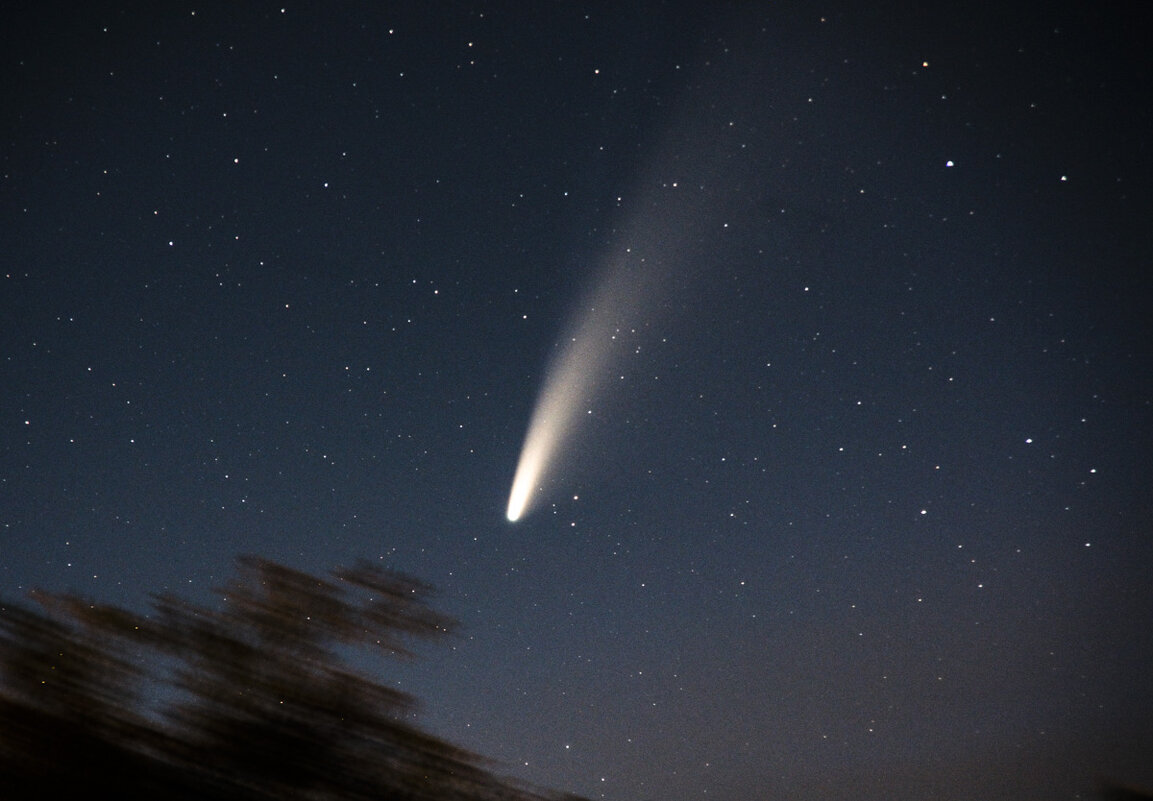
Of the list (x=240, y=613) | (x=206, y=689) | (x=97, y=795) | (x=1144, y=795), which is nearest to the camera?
(x=97, y=795)

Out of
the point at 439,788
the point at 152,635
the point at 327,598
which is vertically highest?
the point at 327,598

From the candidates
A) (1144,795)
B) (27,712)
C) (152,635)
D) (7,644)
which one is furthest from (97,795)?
(1144,795)

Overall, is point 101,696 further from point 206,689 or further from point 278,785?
point 278,785

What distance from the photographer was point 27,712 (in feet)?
7.43

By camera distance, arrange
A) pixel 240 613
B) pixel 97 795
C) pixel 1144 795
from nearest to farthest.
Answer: pixel 97 795 < pixel 240 613 < pixel 1144 795

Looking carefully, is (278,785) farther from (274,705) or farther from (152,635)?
(152,635)

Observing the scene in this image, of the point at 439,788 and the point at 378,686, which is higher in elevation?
the point at 378,686

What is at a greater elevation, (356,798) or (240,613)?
(240,613)

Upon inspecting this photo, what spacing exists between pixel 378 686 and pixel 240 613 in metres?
0.54

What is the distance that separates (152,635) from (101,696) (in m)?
Answer: 0.23

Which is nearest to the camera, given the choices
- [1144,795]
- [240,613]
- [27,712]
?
[27,712]

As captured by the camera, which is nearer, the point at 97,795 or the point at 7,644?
the point at 97,795

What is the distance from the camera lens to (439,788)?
2.40 meters

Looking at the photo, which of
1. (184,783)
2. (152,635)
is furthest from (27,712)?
(184,783)
